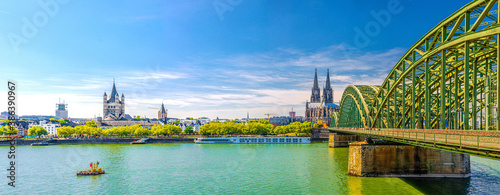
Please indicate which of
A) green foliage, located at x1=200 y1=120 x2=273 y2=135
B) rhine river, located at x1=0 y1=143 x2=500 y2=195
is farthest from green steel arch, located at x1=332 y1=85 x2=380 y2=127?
green foliage, located at x1=200 y1=120 x2=273 y2=135

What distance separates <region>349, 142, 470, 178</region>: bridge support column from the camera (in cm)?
4066

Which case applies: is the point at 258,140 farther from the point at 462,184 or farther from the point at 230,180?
the point at 462,184

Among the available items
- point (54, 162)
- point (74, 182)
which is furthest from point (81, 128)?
point (74, 182)

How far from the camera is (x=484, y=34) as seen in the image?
25578 millimetres

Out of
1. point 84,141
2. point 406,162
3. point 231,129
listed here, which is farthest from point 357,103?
point 84,141

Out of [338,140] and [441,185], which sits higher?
[441,185]

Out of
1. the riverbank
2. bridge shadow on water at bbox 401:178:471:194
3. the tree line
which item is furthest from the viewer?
the tree line

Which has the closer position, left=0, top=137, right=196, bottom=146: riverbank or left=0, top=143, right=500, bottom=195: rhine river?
left=0, top=143, right=500, bottom=195: rhine river

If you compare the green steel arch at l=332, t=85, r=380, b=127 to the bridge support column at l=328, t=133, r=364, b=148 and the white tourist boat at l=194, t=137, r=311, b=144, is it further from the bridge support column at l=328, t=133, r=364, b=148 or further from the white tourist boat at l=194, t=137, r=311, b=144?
the white tourist boat at l=194, t=137, r=311, b=144

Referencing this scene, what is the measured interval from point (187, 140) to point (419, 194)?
9908 centimetres

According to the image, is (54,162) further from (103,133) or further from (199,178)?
(103,133)

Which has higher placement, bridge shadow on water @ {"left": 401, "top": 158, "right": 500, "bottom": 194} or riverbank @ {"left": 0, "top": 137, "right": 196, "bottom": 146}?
bridge shadow on water @ {"left": 401, "top": 158, "right": 500, "bottom": 194}

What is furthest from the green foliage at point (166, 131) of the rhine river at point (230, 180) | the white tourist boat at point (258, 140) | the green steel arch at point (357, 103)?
the rhine river at point (230, 180)

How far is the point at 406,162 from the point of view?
41.5 metres
